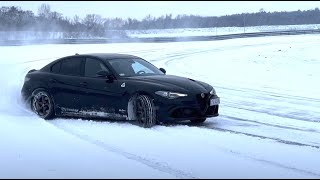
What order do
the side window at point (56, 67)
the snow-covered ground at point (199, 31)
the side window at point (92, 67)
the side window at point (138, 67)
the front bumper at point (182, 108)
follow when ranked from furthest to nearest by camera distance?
the snow-covered ground at point (199, 31), the side window at point (56, 67), the side window at point (138, 67), the side window at point (92, 67), the front bumper at point (182, 108)

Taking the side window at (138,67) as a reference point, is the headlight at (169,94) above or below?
below

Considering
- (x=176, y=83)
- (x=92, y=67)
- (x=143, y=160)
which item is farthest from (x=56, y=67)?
(x=143, y=160)

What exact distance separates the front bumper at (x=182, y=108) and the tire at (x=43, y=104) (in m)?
2.34

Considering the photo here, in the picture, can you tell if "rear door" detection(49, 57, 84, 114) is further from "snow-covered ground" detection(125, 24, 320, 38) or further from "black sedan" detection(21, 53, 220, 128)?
"snow-covered ground" detection(125, 24, 320, 38)

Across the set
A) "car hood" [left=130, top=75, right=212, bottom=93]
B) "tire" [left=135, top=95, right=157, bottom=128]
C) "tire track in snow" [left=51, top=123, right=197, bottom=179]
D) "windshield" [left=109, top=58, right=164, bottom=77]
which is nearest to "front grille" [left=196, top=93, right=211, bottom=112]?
"car hood" [left=130, top=75, right=212, bottom=93]

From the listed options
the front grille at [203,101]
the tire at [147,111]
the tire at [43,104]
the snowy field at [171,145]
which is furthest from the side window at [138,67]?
the tire at [43,104]

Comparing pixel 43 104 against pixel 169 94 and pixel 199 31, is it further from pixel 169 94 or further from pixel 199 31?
pixel 199 31

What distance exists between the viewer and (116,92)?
27.0 feet

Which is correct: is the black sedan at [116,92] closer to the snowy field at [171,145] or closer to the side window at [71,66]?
the side window at [71,66]

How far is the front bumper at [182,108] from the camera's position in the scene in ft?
25.7

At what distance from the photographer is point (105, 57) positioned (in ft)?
28.9

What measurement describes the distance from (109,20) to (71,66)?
69.0 meters

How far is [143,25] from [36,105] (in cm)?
7022

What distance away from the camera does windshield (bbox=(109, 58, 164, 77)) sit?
28.0 ft
